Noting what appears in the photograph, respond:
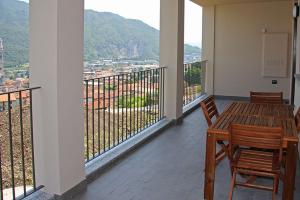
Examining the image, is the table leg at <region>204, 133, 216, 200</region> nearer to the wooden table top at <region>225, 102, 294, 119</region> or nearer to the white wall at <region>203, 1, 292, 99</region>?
the wooden table top at <region>225, 102, 294, 119</region>

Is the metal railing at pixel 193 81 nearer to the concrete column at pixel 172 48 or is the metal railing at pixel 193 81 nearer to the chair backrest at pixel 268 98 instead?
the concrete column at pixel 172 48

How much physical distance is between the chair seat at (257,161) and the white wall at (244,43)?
20.5 feet

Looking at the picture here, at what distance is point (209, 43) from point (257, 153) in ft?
22.2

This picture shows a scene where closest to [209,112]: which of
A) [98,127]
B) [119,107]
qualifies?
[98,127]

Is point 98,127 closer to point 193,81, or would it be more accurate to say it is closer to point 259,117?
point 259,117

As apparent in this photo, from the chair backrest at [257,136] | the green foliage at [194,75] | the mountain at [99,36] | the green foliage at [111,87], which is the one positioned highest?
the mountain at [99,36]

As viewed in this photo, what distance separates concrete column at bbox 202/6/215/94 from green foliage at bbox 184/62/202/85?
15.1 inches

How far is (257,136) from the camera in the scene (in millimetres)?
2678

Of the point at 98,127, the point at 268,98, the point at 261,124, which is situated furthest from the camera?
the point at 268,98

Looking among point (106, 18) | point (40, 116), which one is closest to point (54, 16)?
point (40, 116)

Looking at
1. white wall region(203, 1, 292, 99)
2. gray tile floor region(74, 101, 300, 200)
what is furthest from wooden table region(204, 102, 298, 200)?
white wall region(203, 1, 292, 99)

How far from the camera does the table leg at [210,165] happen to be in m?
2.98

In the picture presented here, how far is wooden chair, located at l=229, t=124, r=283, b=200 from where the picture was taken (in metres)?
2.66

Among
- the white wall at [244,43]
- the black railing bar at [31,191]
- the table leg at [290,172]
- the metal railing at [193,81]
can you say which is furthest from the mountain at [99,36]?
the table leg at [290,172]
